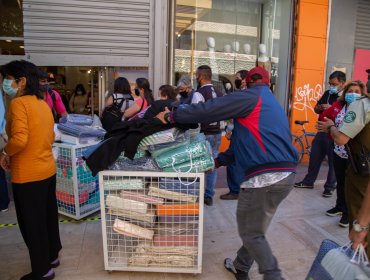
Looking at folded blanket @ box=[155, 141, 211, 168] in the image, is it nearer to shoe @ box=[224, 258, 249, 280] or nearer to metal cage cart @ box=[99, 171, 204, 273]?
metal cage cart @ box=[99, 171, 204, 273]

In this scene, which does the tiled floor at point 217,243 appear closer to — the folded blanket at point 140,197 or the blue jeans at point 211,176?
the blue jeans at point 211,176

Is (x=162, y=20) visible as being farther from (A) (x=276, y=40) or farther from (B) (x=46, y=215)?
(B) (x=46, y=215)

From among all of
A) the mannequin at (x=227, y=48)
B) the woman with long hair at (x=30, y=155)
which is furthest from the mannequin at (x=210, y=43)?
the woman with long hair at (x=30, y=155)

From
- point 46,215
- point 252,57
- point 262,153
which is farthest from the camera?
point 252,57

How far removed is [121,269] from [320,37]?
6.59 metres

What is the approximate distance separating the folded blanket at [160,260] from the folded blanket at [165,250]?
0.03m

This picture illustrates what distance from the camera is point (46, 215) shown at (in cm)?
299

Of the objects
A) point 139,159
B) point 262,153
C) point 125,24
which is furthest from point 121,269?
point 125,24

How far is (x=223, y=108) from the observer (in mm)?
2473

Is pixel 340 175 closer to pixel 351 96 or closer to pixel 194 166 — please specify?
pixel 351 96

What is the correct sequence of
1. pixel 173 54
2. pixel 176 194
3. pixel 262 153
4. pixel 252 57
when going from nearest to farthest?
pixel 262 153 → pixel 176 194 → pixel 173 54 → pixel 252 57

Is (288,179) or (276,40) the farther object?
(276,40)

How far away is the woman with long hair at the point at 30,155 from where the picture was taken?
258 centimetres

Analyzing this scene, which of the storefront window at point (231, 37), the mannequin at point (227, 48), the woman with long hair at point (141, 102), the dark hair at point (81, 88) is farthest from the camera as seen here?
the mannequin at point (227, 48)
